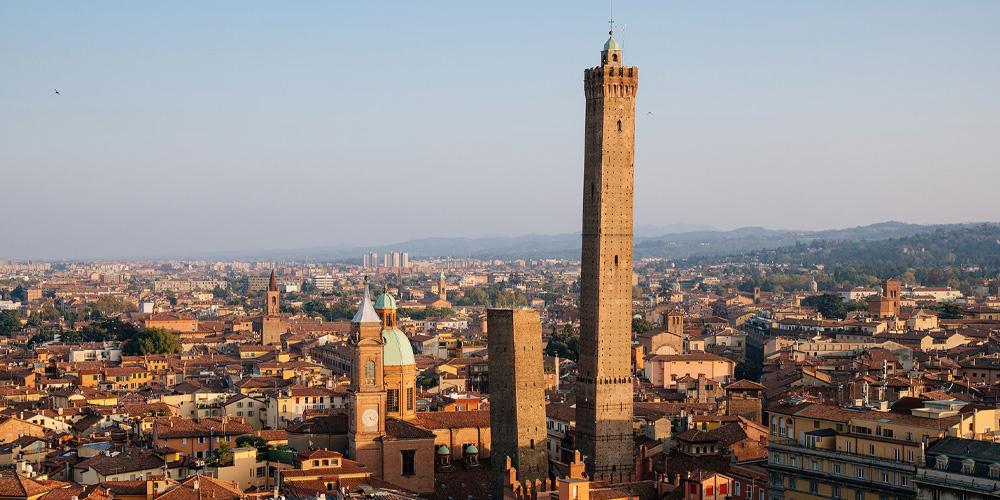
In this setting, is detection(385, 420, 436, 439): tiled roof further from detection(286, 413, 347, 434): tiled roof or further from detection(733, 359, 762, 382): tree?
detection(733, 359, 762, 382): tree

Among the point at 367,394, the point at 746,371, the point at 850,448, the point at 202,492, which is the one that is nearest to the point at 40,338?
the point at 746,371

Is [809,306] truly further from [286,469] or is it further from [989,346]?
[286,469]

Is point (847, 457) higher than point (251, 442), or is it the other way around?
point (847, 457)

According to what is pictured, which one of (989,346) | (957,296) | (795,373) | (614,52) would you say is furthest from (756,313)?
(614,52)

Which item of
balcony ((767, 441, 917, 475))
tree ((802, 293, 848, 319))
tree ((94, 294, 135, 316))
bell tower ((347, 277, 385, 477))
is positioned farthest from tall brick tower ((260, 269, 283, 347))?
balcony ((767, 441, 917, 475))

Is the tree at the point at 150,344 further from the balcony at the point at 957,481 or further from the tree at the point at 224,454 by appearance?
the balcony at the point at 957,481

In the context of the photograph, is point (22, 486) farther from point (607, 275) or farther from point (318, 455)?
point (607, 275)
